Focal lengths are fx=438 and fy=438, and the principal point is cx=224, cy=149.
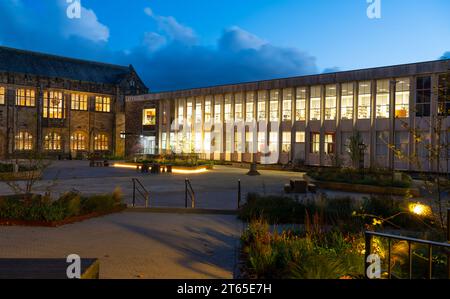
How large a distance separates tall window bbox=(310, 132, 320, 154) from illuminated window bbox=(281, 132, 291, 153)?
2.50 metres

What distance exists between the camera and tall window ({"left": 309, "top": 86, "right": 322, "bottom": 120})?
3909 centimetres

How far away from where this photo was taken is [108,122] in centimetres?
5606

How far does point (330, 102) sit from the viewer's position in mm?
38188

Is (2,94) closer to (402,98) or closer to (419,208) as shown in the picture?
(402,98)

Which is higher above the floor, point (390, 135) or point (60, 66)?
point (60, 66)

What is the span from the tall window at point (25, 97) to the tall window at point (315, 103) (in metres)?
31.1

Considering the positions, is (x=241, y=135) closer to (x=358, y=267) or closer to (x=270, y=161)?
(x=270, y=161)

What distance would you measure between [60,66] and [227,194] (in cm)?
4298

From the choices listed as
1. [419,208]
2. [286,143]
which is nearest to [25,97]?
[286,143]

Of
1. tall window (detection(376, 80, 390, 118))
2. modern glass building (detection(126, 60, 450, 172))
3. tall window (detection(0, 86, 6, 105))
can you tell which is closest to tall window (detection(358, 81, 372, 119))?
modern glass building (detection(126, 60, 450, 172))

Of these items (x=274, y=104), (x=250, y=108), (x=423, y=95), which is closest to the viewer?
(x=423, y=95)

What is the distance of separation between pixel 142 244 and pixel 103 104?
49885 mm
